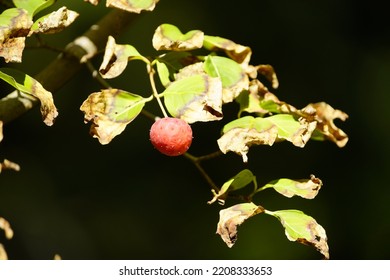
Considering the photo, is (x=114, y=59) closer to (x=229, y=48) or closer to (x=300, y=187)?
(x=229, y=48)

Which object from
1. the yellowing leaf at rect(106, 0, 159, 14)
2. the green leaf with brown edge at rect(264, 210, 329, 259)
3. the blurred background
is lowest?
the blurred background

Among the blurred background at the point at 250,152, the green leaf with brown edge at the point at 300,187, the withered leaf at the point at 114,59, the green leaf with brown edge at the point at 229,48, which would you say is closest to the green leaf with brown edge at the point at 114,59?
the withered leaf at the point at 114,59

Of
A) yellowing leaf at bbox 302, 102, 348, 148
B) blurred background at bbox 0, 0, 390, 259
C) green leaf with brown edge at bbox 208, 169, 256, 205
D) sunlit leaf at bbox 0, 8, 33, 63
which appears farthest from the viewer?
blurred background at bbox 0, 0, 390, 259

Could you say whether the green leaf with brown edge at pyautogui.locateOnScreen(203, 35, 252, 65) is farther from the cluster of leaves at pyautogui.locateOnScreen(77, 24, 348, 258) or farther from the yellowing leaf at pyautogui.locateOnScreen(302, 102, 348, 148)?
the yellowing leaf at pyautogui.locateOnScreen(302, 102, 348, 148)

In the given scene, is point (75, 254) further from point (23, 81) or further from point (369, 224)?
point (23, 81)

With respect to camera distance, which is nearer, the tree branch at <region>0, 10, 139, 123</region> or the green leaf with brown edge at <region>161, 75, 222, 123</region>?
the green leaf with brown edge at <region>161, 75, 222, 123</region>

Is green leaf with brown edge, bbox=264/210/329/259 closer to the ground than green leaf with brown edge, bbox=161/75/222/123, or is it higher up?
closer to the ground

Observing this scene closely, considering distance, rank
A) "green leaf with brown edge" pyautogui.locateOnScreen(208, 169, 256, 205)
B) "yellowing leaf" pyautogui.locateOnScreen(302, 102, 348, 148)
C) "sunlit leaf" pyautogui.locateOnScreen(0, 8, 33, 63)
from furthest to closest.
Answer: "yellowing leaf" pyautogui.locateOnScreen(302, 102, 348, 148) < "green leaf with brown edge" pyautogui.locateOnScreen(208, 169, 256, 205) < "sunlit leaf" pyautogui.locateOnScreen(0, 8, 33, 63)

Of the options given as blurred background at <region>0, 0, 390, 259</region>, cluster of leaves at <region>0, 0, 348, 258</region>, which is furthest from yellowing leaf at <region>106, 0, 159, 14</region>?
blurred background at <region>0, 0, 390, 259</region>
